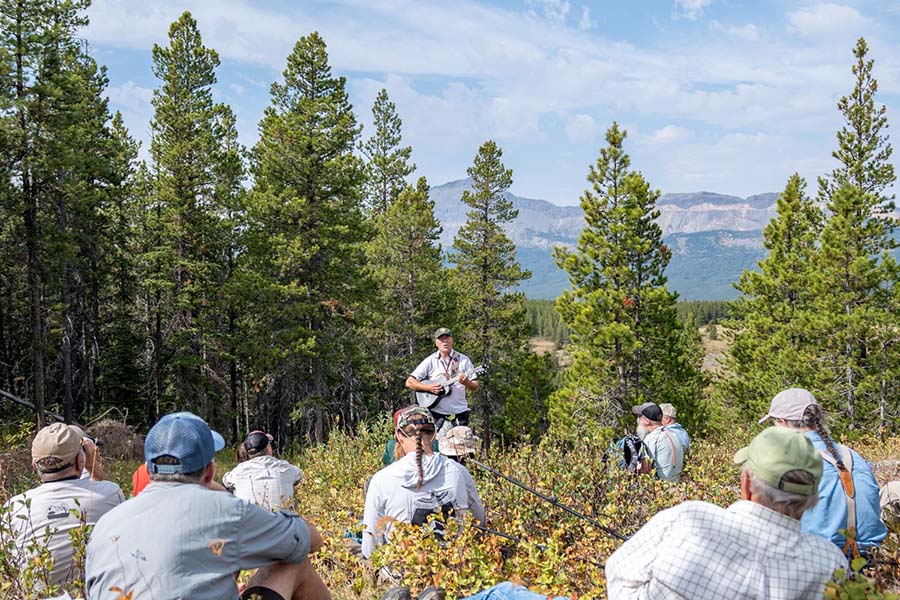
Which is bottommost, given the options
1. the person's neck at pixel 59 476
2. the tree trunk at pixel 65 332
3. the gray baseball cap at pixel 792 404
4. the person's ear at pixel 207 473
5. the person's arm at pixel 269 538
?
the tree trunk at pixel 65 332

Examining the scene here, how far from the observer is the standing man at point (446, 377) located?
7.07 meters

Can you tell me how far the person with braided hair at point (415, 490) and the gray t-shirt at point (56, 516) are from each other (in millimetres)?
1687

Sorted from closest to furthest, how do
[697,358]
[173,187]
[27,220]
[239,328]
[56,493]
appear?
1. [56,493]
2. [27,220]
3. [173,187]
4. [239,328]
5. [697,358]

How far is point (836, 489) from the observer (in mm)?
3619

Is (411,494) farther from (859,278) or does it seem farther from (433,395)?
(859,278)

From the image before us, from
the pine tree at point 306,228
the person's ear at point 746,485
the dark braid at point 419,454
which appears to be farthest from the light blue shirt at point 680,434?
the pine tree at point 306,228

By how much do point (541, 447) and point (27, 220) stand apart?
53.4 ft

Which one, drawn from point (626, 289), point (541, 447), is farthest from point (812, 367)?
point (541, 447)

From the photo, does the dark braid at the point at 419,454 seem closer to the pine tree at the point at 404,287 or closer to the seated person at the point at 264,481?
the seated person at the point at 264,481

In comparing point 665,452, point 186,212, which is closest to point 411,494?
point 665,452

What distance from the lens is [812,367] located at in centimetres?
2350

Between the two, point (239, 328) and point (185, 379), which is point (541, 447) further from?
point (239, 328)

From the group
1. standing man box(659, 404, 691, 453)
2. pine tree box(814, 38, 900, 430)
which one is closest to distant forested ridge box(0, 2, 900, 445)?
pine tree box(814, 38, 900, 430)

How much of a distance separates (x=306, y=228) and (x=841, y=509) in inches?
759
